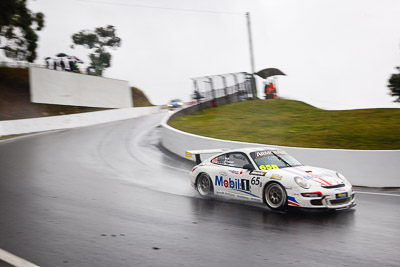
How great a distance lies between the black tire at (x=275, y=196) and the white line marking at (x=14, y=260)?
4.88m

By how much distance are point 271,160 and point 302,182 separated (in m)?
1.30

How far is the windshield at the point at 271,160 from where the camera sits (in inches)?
370

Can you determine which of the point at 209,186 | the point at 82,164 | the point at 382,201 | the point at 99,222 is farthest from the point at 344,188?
the point at 82,164

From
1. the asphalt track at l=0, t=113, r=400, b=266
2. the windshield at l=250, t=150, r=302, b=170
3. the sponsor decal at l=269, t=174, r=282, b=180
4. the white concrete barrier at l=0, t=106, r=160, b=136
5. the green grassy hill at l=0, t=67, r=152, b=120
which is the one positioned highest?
the green grassy hill at l=0, t=67, r=152, b=120

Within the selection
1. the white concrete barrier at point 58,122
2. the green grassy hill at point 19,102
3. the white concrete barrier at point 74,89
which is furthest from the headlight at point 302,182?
the white concrete barrier at point 74,89

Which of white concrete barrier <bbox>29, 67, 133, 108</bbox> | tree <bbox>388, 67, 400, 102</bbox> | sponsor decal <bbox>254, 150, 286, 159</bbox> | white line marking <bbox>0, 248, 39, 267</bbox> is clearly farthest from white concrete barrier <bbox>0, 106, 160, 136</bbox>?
tree <bbox>388, 67, 400, 102</bbox>

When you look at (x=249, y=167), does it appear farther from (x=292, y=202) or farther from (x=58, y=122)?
(x=58, y=122)

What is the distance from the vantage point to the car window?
9.88 metres

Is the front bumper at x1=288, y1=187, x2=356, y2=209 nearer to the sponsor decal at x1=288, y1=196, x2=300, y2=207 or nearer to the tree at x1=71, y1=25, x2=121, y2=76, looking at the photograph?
the sponsor decal at x1=288, y1=196, x2=300, y2=207

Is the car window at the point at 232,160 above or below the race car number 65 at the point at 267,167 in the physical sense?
above

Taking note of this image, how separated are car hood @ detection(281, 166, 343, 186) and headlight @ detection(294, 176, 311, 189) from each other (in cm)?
11

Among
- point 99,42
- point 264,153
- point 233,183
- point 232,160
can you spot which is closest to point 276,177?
point 264,153

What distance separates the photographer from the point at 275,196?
8.84m

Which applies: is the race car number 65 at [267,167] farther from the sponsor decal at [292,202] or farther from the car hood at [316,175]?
the sponsor decal at [292,202]
